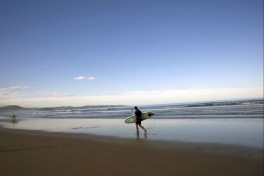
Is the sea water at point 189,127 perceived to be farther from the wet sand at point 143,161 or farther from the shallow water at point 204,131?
the wet sand at point 143,161

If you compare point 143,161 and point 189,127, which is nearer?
point 143,161

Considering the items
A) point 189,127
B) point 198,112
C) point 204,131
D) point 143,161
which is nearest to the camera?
point 143,161

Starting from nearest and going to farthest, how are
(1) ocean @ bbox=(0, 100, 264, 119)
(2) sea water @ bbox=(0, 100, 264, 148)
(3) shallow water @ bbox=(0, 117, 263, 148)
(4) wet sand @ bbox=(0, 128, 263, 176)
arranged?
(4) wet sand @ bbox=(0, 128, 263, 176)
(3) shallow water @ bbox=(0, 117, 263, 148)
(2) sea water @ bbox=(0, 100, 264, 148)
(1) ocean @ bbox=(0, 100, 264, 119)

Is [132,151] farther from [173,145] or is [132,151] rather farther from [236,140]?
[236,140]

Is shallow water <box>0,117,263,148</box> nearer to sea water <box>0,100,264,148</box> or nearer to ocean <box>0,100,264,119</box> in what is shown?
sea water <box>0,100,264,148</box>

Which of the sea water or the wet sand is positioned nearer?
the wet sand

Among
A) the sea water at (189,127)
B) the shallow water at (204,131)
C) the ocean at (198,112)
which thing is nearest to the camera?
the shallow water at (204,131)

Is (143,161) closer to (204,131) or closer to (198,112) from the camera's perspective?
(204,131)

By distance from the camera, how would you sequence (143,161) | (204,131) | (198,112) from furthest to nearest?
(198,112) < (204,131) < (143,161)

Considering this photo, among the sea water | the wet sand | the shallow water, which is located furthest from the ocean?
the wet sand

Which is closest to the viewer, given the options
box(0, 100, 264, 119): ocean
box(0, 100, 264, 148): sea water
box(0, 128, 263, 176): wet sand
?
box(0, 128, 263, 176): wet sand

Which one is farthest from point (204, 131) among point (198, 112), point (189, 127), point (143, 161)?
point (198, 112)

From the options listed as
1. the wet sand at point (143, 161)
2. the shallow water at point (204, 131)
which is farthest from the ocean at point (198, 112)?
the wet sand at point (143, 161)

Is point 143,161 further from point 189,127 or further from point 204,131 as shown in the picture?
point 189,127
